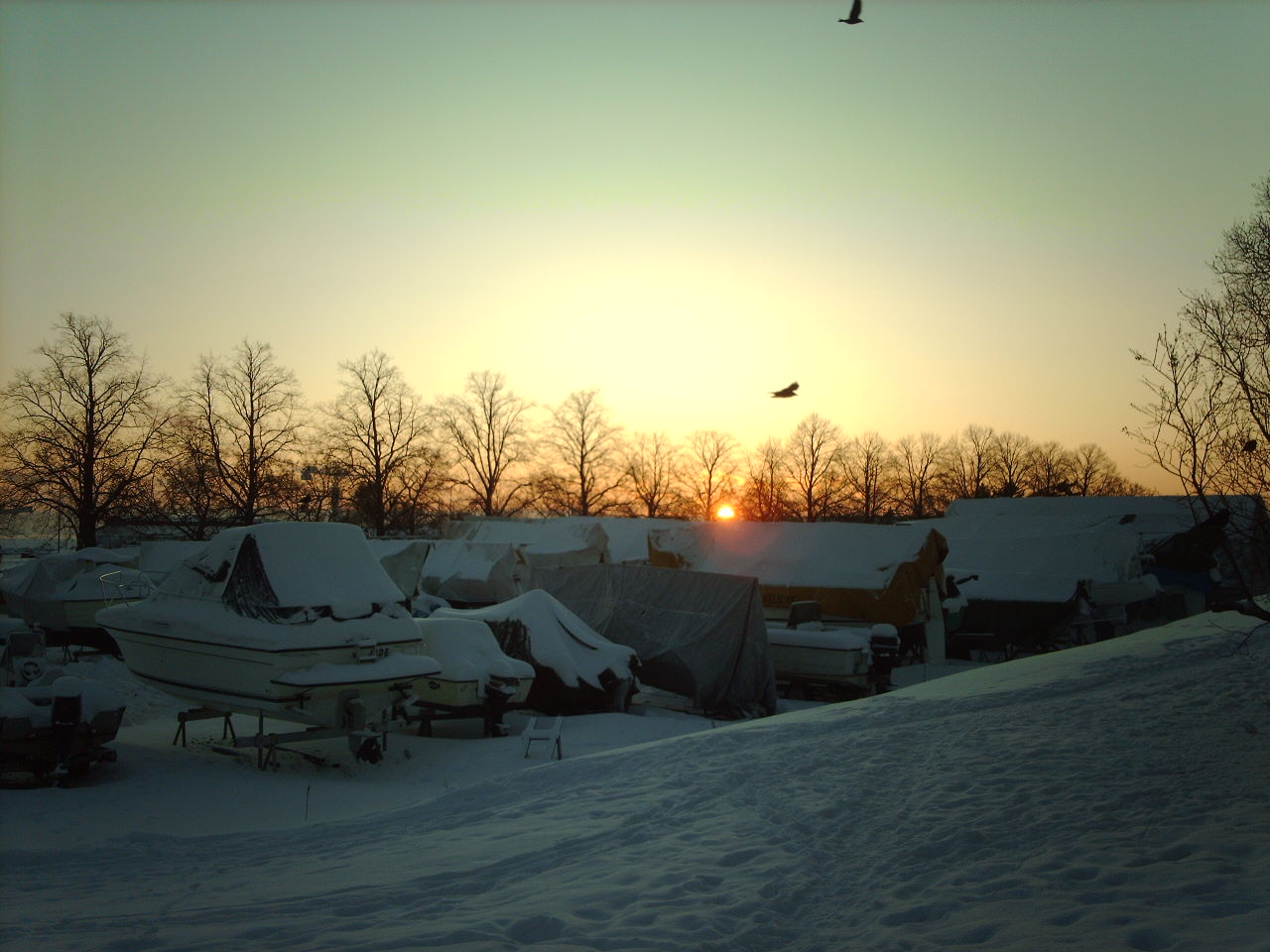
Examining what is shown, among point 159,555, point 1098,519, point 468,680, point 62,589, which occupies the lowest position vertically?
point 468,680

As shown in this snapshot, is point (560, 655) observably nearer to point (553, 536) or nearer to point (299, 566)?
point (299, 566)

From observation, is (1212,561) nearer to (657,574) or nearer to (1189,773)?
(657,574)

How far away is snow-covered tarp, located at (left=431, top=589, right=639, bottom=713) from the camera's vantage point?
14.2 metres

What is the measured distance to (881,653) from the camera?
58.7ft

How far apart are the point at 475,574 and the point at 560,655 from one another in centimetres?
1315

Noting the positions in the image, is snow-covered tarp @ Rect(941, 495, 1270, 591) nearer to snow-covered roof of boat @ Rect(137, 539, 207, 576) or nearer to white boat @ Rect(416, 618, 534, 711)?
white boat @ Rect(416, 618, 534, 711)

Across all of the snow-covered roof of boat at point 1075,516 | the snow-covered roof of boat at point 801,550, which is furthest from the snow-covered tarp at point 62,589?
the snow-covered roof of boat at point 1075,516

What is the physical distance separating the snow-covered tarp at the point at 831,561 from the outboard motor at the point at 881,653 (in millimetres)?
3249

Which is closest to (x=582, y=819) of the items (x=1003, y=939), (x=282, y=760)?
(x=1003, y=939)

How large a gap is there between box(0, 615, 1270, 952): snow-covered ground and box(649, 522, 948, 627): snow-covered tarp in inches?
413

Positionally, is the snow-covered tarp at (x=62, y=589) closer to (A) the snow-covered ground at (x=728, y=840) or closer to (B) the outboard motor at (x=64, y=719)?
(A) the snow-covered ground at (x=728, y=840)

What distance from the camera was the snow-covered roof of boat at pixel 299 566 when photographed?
36.1ft

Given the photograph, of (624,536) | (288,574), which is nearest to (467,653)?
(288,574)

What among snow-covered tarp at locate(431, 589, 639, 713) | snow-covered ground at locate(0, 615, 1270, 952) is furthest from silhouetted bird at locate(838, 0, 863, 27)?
snow-covered tarp at locate(431, 589, 639, 713)
